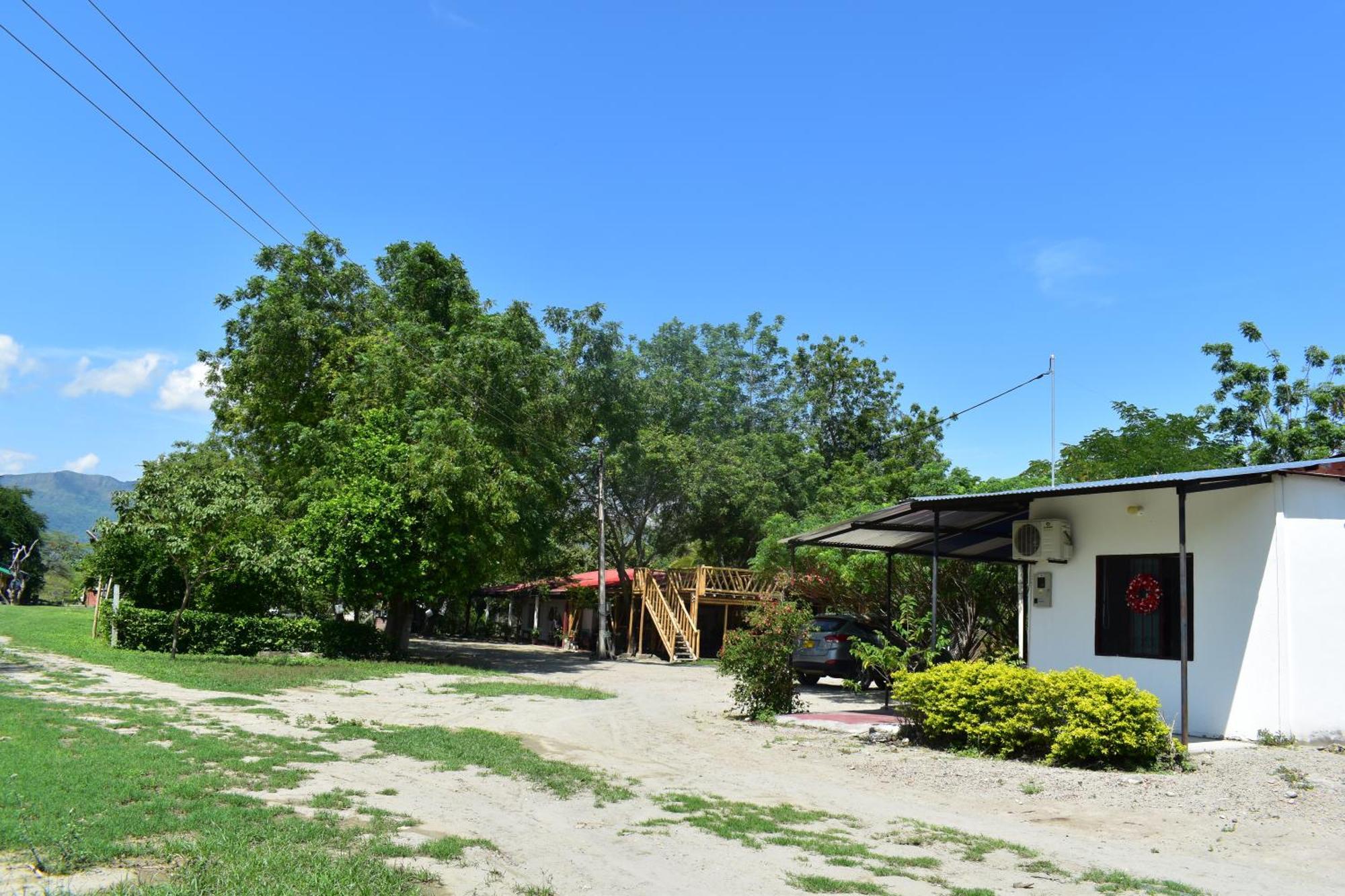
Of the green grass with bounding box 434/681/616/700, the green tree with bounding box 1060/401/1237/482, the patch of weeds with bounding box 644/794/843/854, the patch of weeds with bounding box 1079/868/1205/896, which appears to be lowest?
the green grass with bounding box 434/681/616/700

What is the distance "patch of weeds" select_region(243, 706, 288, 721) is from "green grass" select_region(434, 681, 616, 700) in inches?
173

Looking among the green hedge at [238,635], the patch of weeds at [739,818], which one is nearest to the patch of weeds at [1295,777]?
the patch of weeds at [739,818]

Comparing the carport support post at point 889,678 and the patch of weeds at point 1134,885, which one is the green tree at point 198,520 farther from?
the patch of weeds at point 1134,885

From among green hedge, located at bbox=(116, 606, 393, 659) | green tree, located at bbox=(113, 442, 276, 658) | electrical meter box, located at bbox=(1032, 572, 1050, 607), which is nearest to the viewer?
electrical meter box, located at bbox=(1032, 572, 1050, 607)

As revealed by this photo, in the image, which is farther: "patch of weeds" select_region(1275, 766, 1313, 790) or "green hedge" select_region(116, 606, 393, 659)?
"green hedge" select_region(116, 606, 393, 659)

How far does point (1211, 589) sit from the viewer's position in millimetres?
11375

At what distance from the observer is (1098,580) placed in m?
12.8

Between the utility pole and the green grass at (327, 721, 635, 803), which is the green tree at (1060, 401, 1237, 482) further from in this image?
the green grass at (327, 721, 635, 803)

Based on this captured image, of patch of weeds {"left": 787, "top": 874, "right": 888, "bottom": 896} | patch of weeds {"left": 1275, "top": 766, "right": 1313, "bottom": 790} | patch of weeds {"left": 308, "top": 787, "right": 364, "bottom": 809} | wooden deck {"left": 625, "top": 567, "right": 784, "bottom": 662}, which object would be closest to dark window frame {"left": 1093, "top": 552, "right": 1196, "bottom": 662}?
patch of weeds {"left": 1275, "top": 766, "right": 1313, "bottom": 790}

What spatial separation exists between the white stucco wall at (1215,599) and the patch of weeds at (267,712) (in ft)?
34.7

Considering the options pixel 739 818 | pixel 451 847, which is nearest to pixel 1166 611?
pixel 739 818

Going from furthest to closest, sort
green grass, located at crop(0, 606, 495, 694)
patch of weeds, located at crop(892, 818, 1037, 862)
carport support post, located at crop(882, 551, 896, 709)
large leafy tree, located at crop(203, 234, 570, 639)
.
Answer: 1. large leafy tree, located at crop(203, 234, 570, 639)
2. green grass, located at crop(0, 606, 495, 694)
3. carport support post, located at crop(882, 551, 896, 709)
4. patch of weeds, located at crop(892, 818, 1037, 862)

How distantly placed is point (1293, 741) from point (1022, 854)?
611 centimetres

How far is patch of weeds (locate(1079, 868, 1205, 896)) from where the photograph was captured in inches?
215
